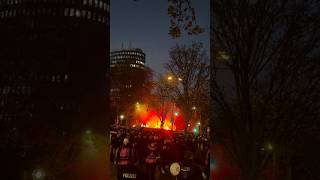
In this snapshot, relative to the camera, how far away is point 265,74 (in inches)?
404

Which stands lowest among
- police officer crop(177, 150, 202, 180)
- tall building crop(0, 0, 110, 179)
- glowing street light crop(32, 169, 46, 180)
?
police officer crop(177, 150, 202, 180)

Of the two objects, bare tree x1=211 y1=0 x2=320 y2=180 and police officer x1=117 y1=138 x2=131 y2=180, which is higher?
bare tree x1=211 y1=0 x2=320 y2=180

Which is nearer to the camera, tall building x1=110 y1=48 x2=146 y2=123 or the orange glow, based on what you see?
tall building x1=110 y1=48 x2=146 y2=123

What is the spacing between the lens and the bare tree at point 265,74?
31.7ft

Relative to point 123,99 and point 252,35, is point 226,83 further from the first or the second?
point 123,99

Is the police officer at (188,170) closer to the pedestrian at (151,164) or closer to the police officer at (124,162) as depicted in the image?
the pedestrian at (151,164)

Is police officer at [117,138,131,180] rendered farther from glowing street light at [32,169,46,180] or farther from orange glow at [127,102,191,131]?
orange glow at [127,102,191,131]

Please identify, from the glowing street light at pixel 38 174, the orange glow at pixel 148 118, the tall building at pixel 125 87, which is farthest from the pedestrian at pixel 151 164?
the tall building at pixel 125 87

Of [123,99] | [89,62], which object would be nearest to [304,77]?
[89,62]


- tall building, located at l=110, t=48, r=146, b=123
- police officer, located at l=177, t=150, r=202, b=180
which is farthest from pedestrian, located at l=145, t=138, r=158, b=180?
tall building, located at l=110, t=48, r=146, b=123

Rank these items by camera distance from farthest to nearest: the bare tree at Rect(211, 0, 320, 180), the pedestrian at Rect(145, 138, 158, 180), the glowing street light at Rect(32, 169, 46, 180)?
1. the pedestrian at Rect(145, 138, 158, 180)
2. the glowing street light at Rect(32, 169, 46, 180)
3. the bare tree at Rect(211, 0, 320, 180)

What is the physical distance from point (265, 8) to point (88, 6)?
6346 cm

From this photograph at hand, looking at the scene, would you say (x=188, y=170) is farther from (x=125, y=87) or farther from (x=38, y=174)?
(x=125, y=87)

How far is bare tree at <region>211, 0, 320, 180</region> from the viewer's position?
9648 mm
